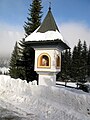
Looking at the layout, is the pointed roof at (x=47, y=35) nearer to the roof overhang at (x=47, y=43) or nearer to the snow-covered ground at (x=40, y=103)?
the roof overhang at (x=47, y=43)

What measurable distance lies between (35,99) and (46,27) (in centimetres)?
852

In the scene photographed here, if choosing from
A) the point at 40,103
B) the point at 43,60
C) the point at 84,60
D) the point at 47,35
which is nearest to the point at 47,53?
the point at 43,60

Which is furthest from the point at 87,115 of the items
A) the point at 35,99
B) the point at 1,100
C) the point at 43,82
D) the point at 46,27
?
the point at 46,27

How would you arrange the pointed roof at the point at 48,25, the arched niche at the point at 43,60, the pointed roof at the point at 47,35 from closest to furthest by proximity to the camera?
the pointed roof at the point at 47,35 < the arched niche at the point at 43,60 < the pointed roof at the point at 48,25

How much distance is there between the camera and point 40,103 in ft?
35.0

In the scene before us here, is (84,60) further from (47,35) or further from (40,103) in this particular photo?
(40,103)

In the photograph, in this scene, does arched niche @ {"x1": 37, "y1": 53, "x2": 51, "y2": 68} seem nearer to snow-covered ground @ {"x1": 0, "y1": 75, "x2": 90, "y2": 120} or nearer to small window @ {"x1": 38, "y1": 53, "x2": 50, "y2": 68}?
small window @ {"x1": 38, "y1": 53, "x2": 50, "y2": 68}

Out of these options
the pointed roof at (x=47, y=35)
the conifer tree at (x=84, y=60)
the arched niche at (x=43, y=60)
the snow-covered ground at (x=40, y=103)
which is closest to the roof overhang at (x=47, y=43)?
the pointed roof at (x=47, y=35)

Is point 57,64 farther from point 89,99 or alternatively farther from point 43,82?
point 89,99

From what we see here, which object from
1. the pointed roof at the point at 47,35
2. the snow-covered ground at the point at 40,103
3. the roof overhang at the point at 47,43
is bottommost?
the snow-covered ground at the point at 40,103

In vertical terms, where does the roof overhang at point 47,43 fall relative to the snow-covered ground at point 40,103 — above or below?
above

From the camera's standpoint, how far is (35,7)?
953 inches

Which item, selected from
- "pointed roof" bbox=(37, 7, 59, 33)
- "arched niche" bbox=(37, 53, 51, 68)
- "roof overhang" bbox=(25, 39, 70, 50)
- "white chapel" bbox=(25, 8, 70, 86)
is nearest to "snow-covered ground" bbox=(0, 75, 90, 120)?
"white chapel" bbox=(25, 8, 70, 86)

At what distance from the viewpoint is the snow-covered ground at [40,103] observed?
352 inches
